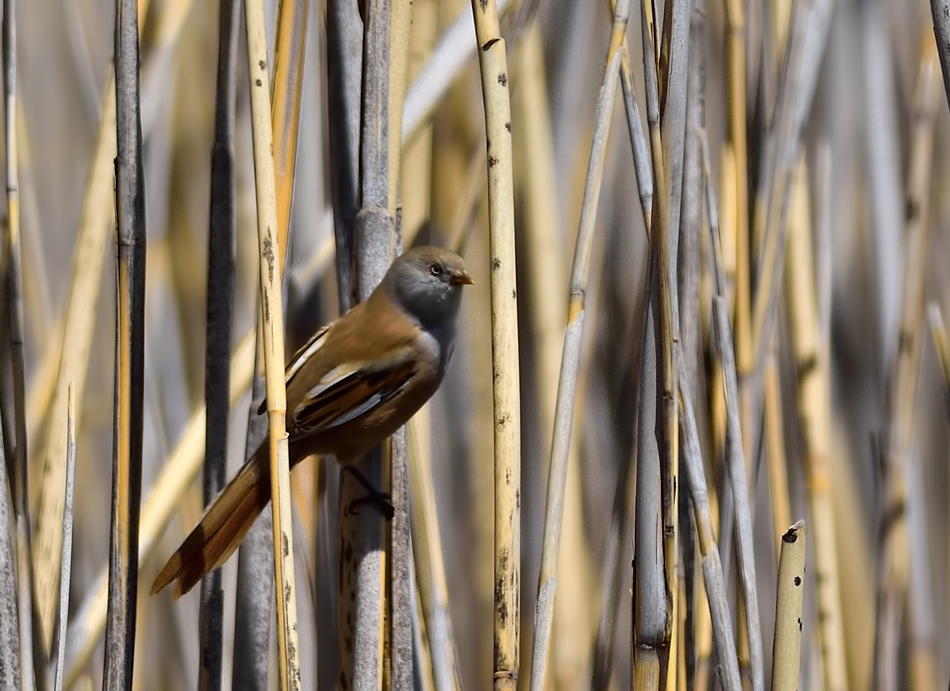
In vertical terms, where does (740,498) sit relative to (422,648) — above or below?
above

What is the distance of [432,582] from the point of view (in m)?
1.07

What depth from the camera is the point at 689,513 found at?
3.15 ft

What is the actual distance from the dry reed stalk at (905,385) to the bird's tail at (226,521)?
86 centimetres

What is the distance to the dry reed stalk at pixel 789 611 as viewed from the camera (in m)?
0.79

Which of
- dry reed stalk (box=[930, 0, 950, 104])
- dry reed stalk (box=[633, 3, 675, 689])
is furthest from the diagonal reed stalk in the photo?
dry reed stalk (box=[930, 0, 950, 104])

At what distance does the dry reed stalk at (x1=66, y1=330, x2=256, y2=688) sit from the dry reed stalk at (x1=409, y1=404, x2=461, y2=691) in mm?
294

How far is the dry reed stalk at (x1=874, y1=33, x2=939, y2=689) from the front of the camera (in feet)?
3.87

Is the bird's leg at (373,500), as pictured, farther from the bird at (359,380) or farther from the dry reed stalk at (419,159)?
the dry reed stalk at (419,159)

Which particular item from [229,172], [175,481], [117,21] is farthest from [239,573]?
[117,21]

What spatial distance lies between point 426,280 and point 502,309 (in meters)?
0.33

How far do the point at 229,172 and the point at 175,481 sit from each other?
0.46 meters

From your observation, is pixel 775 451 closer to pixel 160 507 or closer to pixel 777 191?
pixel 777 191

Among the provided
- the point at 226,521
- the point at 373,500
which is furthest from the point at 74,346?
the point at 373,500

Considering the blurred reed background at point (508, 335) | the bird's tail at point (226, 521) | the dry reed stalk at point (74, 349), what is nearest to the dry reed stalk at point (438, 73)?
the blurred reed background at point (508, 335)
